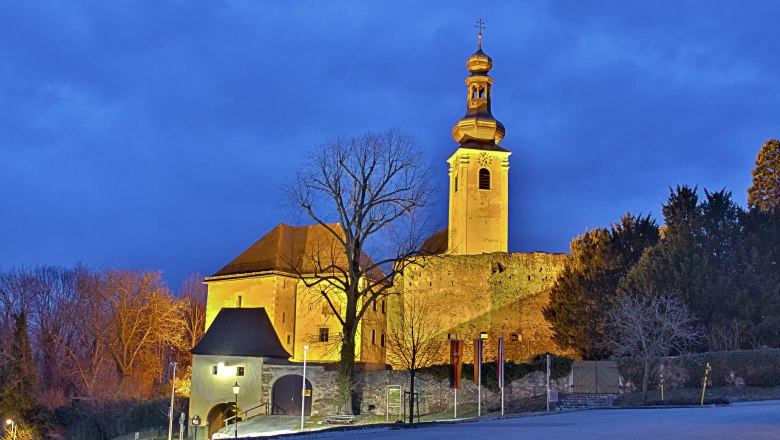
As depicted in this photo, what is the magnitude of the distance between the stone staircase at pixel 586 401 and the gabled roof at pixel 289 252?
778 inches

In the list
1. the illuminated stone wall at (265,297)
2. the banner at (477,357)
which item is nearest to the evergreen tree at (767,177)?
the banner at (477,357)

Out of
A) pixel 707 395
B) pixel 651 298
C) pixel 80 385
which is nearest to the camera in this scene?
pixel 707 395

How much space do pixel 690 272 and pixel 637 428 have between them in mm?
20806

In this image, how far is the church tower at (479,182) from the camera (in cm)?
5438

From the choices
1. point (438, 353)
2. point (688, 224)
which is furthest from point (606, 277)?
point (438, 353)

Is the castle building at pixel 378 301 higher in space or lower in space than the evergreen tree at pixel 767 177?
lower

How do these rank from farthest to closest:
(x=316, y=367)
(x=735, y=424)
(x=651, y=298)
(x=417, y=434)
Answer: (x=316, y=367), (x=651, y=298), (x=417, y=434), (x=735, y=424)

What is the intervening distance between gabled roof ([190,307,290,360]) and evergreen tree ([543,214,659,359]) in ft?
46.9

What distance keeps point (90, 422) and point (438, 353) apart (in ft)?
68.3

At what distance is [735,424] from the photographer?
60.1 ft

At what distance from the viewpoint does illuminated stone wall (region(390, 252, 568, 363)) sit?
1799 inches

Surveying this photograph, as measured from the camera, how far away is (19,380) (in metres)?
49.2

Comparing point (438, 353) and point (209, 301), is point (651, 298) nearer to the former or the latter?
point (438, 353)

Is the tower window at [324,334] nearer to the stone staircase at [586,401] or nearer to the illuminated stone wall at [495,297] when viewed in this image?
the illuminated stone wall at [495,297]
